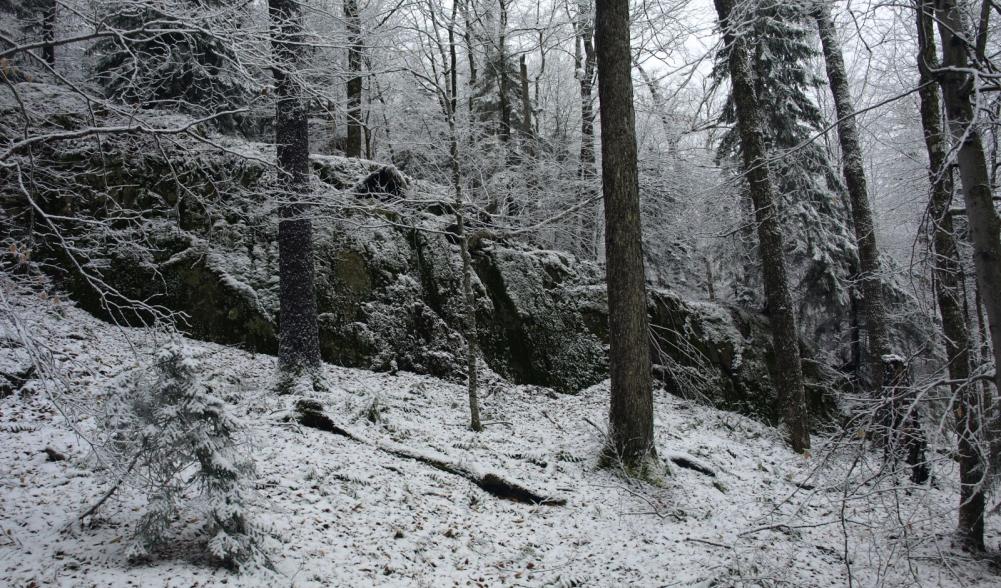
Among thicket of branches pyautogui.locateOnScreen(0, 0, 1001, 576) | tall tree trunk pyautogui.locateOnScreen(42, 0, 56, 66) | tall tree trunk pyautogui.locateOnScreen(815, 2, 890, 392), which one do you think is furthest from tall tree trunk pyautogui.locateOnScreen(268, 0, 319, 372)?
tall tree trunk pyautogui.locateOnScreen(815, 2, 890, 392)

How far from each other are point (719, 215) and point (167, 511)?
13.6 meters

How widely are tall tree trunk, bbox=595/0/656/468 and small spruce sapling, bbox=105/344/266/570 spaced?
4.72 meters

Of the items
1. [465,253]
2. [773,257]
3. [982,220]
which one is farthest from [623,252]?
[773,257]

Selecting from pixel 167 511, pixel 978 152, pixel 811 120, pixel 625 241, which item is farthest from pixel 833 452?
pixel 811 120

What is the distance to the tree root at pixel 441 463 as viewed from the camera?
6422 mm

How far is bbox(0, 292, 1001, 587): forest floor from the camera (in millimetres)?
3984

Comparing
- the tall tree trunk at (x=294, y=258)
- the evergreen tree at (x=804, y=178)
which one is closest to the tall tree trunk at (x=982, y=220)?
the tall tree trunk at (x=294, y=258)

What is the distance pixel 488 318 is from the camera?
11.4 meters

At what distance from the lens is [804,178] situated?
1272 centimetres

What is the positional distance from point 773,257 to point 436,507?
758cm

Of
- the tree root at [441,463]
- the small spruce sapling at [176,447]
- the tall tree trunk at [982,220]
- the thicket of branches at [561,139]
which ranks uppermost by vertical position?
the thicket of branches at [561,139]

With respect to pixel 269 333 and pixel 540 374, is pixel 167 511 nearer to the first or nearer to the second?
pixel 269 333

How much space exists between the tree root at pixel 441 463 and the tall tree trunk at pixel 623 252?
54.5 inches

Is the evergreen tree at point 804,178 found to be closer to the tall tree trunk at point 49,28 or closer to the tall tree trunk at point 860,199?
the tall tree trunk at point 860,199
